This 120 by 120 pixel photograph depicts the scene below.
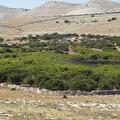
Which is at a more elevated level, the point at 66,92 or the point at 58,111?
the point at 58,111

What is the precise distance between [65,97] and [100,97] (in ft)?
7.12

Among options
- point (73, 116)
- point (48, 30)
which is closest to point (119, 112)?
point (73, 116)

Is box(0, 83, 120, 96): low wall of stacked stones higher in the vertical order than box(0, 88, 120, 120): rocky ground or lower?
lower

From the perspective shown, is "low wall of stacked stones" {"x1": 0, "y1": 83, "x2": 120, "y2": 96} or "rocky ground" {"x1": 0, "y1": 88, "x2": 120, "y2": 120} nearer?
"rocky ground" {"x1": 0, "y1": 88, "x2": 120, "y2": 120}

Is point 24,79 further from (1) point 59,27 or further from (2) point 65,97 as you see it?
(1) point 59,27

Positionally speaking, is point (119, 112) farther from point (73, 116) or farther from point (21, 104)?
point (21, 104)

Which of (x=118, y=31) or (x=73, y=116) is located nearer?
(x=73, y=116)

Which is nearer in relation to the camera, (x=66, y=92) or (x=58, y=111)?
(x=58, y=111)

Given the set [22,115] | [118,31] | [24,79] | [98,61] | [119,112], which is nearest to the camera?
[22,115]

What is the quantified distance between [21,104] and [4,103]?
3.18ft

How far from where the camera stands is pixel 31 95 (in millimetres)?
30938

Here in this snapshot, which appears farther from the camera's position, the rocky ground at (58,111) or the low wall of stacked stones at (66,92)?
the low wall of stacked stones at (66,92)

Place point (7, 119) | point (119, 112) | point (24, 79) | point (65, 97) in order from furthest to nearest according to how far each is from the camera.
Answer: point (24, 79) < point (65, 97) < point (119, 112) < point (7, 119)

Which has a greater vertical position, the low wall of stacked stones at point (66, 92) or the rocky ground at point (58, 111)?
the rocky ground at point (58, 111)
